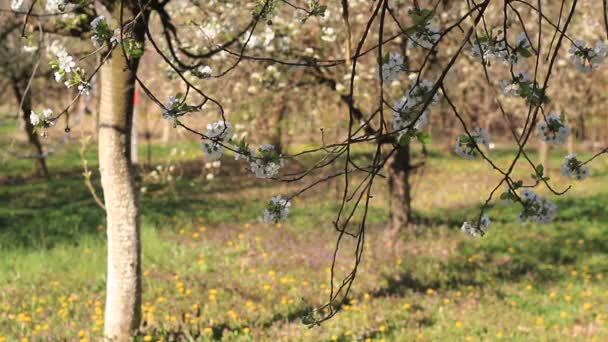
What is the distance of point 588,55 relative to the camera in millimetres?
2770

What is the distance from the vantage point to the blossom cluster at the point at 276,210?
271 centimetres

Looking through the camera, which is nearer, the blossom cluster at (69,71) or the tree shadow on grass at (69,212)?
the blossom cluster at (69,71)

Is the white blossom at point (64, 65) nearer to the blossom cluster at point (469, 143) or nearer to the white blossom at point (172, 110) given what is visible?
the white blossom at point (172, 110)

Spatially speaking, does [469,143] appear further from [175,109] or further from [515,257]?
[515,257]

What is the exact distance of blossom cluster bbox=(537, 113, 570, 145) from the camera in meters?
2.76

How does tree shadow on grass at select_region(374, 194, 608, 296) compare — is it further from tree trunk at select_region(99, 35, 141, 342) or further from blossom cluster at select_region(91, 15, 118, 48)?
blossom cluster at select_region(91, 15, 118, 48)

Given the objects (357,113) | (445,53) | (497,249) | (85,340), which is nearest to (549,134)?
(85,340)

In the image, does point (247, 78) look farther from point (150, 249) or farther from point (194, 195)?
point (194, 195)

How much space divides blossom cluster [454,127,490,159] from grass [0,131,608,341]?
81.8 inches

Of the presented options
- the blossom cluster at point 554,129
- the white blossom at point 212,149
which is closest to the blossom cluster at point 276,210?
the white blossom at point 212,149

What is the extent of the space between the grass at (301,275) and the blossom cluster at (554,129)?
2.25 m

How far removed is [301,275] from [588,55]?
5899 mm

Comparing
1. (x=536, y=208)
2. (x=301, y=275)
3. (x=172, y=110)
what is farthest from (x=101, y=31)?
(x=301, y=275)

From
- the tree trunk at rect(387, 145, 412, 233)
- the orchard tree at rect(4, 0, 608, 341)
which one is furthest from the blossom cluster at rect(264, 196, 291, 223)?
the tree trunk at rect(387, 145, 412, 233)
